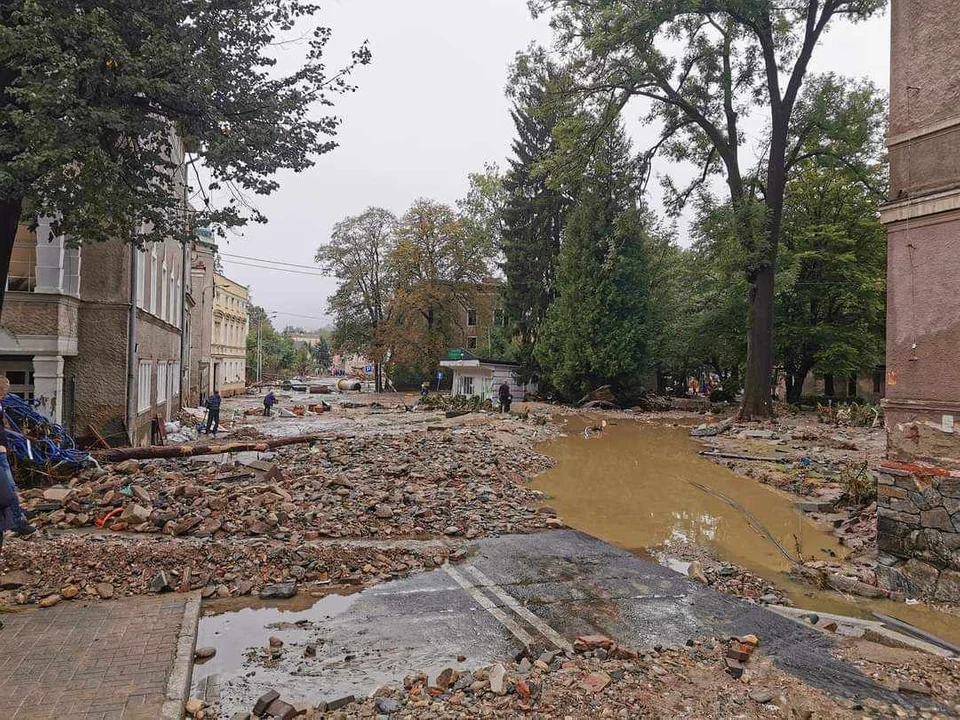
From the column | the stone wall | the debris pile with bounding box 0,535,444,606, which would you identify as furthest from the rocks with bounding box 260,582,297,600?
the column

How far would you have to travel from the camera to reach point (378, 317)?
5194cm

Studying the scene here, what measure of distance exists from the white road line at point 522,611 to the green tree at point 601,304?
1077 inches

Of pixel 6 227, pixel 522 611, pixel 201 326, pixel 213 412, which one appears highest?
pixel 201 326

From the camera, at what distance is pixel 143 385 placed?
47.9 ft

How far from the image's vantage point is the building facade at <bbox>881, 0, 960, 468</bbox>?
274 inches

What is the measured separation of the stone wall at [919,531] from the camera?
6.81 m

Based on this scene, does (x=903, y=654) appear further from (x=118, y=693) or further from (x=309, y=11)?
(x=309, y=11)

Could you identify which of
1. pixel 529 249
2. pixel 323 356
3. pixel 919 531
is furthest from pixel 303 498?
pixel 323 356

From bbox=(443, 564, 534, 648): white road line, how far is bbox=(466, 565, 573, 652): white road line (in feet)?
0.49

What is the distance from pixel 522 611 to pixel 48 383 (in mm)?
10449

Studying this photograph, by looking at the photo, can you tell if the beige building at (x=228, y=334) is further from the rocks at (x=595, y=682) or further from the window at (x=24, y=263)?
the rocks at (x=595, y=682)

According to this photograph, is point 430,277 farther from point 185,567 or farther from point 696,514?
point 185,567

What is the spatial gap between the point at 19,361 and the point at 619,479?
1313cm

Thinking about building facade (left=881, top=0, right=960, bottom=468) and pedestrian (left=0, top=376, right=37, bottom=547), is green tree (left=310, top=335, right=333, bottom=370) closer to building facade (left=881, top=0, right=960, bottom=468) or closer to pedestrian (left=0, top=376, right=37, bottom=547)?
pedestrian (left=0, top=376, right=37, bottom=547)
